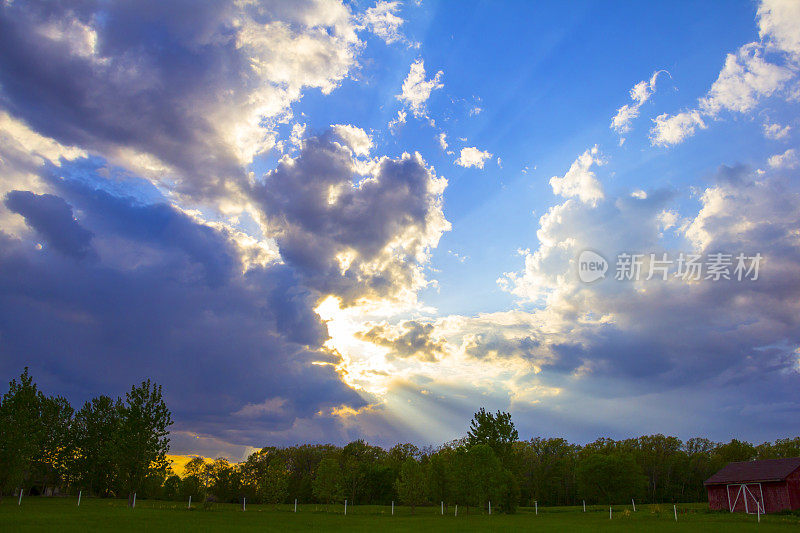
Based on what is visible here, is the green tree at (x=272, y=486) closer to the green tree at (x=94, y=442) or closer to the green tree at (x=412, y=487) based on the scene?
the green tree at (x=412, y=487)

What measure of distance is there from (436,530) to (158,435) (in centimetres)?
4055

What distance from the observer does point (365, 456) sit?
121 m

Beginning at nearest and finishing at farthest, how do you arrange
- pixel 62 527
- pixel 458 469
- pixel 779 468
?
pixel 62 527 → pixel 779 468 → pixel 458 469

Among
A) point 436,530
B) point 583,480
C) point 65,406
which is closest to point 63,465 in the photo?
point 65,406

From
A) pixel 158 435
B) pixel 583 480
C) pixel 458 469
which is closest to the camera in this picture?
pixel 158 435

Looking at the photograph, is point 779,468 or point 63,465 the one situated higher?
point 779,468

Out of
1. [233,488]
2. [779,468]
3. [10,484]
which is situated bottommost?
[233,488]

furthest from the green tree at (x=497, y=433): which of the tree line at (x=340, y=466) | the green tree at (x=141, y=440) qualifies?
the green tree at (x=141, y=440)

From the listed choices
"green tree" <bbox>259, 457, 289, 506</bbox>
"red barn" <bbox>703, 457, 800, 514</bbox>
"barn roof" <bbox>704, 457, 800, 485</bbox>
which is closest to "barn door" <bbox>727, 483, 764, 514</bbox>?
"red barn" <bbox>703, 457, 800, 514</bbox>

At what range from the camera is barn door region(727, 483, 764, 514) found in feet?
185

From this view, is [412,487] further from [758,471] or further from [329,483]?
→ [758,471]

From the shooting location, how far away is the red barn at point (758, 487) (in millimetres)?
54469

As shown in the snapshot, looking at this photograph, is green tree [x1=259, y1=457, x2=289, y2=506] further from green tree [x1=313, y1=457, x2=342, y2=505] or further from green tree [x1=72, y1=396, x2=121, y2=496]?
green tree [x1=72, y1=396, x2=121, y2=496]

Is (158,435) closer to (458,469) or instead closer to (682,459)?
(458,469)
